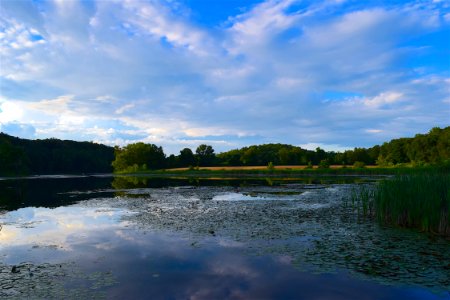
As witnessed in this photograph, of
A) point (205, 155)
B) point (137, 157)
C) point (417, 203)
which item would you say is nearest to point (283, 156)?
point (205, 155)

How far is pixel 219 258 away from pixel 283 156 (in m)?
129

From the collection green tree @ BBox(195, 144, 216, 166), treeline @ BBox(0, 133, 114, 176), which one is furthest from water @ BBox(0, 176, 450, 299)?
green tree @ BBox(195, 144, 216, 166)

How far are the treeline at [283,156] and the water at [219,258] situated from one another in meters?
101

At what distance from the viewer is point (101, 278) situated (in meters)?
9.59

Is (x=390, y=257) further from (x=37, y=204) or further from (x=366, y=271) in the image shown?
(x=37, y=204)

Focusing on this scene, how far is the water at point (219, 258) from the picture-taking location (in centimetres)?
877

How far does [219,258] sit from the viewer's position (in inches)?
457

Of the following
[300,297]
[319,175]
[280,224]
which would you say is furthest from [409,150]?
[300,297]

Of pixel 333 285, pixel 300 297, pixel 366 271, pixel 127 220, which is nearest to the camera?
pixel 300 297

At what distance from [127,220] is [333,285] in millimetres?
12612

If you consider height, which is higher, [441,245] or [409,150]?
[409,150]

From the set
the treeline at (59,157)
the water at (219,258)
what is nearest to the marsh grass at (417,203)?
the water at (219,258)

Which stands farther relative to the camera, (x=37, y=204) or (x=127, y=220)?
(x=37, y=204)

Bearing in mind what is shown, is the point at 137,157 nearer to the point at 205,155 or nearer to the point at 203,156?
the point at 203,156
